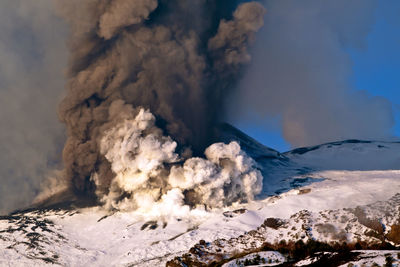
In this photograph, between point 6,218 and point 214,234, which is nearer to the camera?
point 214,234

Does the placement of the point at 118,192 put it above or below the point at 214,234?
above

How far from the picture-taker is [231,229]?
61.2 meters

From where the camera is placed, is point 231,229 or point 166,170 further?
point 166,170

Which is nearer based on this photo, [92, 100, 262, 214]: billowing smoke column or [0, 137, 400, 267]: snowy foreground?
[0, 137, 400, 267]: snowy foreground

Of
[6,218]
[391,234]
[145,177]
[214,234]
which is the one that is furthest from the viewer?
[6,218]

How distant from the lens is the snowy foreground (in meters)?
38.7

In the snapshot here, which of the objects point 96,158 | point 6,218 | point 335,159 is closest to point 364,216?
point 96,158

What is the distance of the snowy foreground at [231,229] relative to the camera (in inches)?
1522

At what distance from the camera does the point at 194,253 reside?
140ft

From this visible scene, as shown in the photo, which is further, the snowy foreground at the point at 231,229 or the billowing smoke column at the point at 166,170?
the billowing smoke column at the point at 166,170

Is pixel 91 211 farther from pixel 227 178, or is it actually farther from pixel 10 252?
pixel 227 178

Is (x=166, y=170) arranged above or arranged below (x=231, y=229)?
above

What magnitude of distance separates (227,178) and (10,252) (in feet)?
115

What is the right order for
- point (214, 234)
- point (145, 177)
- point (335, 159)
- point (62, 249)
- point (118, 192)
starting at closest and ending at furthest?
point (214, 234)
point (62, 249)
point (145, 177)
point (118, 192)
point (335, 159)
